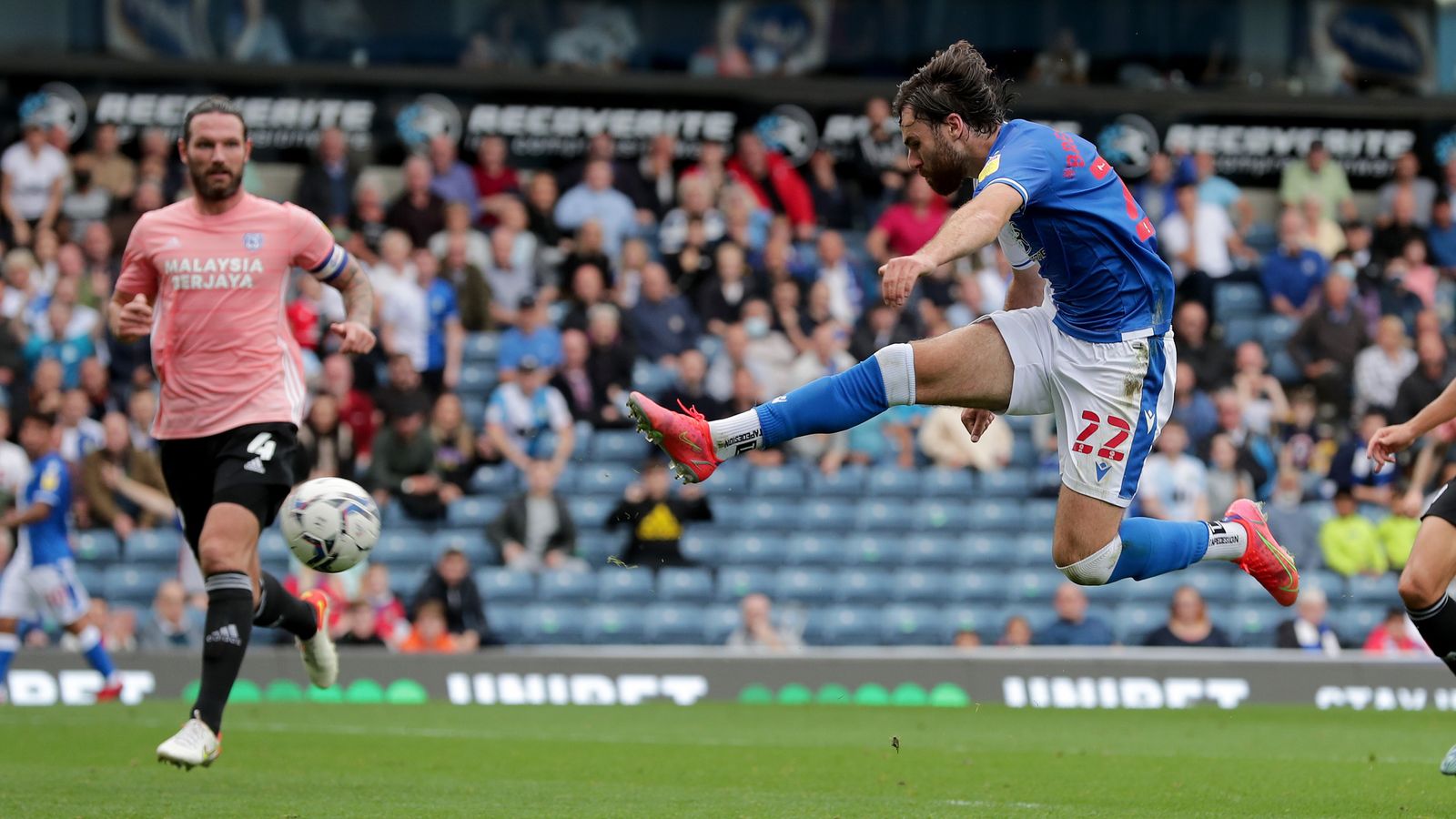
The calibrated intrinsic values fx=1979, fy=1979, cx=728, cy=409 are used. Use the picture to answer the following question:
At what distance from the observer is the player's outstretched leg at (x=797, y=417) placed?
739cm

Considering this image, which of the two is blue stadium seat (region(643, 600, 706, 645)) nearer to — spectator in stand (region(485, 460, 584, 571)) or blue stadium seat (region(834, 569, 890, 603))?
spectator in stand (region(485, 460, 584, 571))

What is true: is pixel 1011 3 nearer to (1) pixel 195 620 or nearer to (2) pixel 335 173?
(2) pixel 335 173

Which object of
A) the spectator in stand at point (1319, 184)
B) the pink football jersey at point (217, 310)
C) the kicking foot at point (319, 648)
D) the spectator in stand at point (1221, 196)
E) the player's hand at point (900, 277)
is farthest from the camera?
the spectator in stand at point (1319, 184)

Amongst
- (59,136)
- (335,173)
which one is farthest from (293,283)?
(59,136)

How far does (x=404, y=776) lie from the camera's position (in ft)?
29.9

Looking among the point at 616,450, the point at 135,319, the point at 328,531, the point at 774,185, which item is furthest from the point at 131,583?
the point at 135,319

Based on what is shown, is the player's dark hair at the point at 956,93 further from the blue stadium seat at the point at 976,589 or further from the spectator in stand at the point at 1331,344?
the spectator in stand at the point at 1331,344

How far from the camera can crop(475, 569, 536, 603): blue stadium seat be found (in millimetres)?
16031

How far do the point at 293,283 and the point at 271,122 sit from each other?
2.97 metres

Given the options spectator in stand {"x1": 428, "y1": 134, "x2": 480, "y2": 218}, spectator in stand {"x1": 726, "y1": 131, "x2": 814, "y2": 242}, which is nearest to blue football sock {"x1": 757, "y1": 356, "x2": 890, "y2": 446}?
spectator in stand {"x1": 428, "y1": 134, "x2": 480, "y2": 218}

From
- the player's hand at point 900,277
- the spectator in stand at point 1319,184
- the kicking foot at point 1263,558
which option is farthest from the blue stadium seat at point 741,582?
the player's hand at point 900,277

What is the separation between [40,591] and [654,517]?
4875 mm

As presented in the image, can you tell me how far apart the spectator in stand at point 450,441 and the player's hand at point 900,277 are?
10.7 metres

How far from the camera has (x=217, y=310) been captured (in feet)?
28.3
